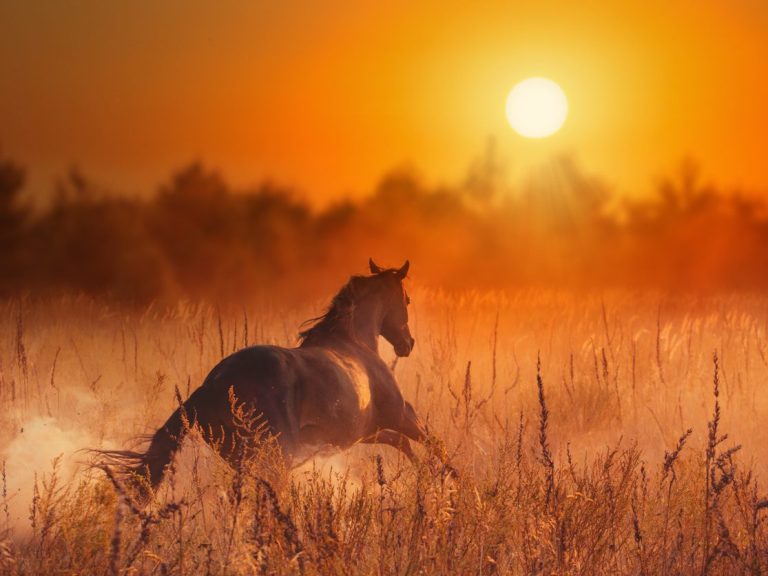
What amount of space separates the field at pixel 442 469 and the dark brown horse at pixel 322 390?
0.23 metres

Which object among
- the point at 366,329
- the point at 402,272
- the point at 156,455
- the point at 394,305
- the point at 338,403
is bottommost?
the point at 156,455

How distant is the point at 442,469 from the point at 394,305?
3699 millimetres

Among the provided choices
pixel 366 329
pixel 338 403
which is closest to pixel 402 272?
pixel 366 329

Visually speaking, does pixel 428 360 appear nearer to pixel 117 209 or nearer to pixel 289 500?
pixel 289 500

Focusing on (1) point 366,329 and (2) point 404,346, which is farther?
(2) point 404,346

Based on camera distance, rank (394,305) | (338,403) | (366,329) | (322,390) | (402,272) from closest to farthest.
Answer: (322,390) → (338,403) → (366,329) → (402,272) → (394,305)

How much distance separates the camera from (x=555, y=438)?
25.7 feet

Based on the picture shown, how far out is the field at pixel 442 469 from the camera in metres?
3.76

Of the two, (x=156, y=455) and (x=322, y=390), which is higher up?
(x=322, y=390)

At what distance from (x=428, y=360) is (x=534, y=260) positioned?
29894 millimetres

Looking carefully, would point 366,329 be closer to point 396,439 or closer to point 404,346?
point 404,346

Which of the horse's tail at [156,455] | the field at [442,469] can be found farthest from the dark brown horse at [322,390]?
the field at [442,469]

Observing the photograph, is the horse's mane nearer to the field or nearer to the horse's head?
the horse's head

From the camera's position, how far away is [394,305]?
7391mm
